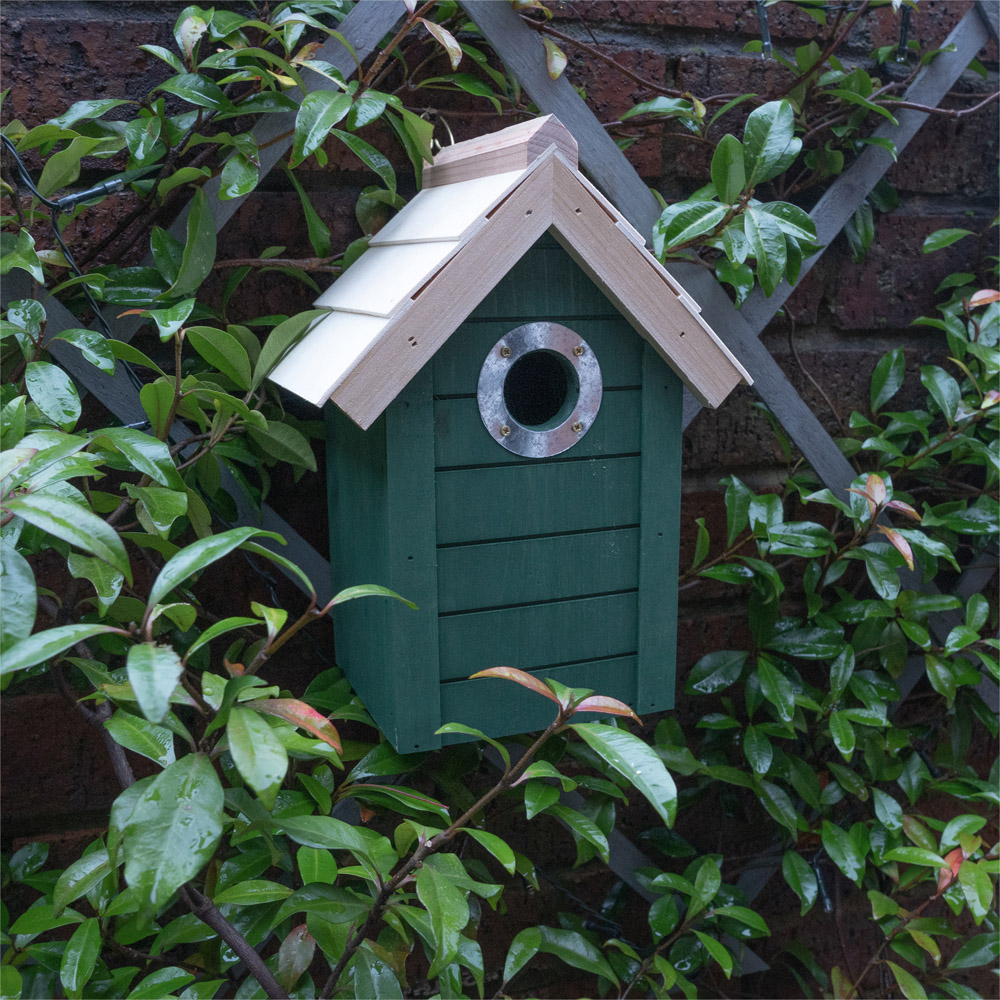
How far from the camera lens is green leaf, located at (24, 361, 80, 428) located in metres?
0.77

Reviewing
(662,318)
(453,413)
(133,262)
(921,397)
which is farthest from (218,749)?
(921,397)

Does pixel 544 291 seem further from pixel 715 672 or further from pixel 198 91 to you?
pixel 715 672

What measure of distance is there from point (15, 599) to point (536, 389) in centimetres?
59

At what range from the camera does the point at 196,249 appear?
91 centimetres

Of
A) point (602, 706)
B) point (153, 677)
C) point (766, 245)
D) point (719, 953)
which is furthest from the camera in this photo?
point (719, 953)

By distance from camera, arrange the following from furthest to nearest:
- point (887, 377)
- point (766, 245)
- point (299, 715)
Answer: point (887, 377), point (766, 245), point (299, 715)

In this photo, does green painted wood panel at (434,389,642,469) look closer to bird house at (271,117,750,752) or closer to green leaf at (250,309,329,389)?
bird house at (271,117,750,752)

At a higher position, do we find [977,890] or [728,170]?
[728,170]

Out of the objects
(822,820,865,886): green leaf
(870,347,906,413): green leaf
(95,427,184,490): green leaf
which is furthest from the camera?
(870,347,906,413): green leaf

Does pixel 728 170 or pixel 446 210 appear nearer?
pixel 446 210

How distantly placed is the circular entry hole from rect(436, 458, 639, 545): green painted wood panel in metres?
0.09

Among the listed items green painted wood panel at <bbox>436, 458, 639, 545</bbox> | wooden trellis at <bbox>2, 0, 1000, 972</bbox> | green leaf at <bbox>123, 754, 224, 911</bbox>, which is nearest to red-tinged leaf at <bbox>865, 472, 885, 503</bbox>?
wooden trellis at <bbox>2, 0, 1000, 972</bbox>

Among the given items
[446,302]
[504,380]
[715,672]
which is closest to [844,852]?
[715,672]

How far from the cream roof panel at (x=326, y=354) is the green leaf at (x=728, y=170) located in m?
0.44
